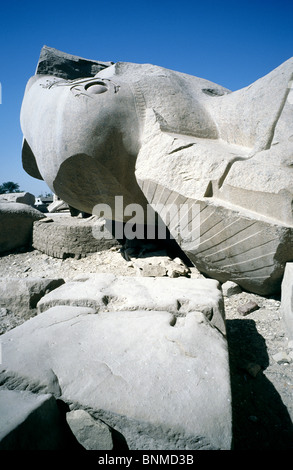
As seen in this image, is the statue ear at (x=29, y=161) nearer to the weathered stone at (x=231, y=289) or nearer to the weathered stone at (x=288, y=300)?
the weathered stone at (x=231, y=289)

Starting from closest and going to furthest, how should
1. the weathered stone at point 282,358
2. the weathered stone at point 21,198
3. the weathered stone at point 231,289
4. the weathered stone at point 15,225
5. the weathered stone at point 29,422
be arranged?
the weathered stone at point 29,422
the weathered stone at point 282,358
the weathered stone at point 231,289
the weathered stone at point 15,225
the weathered stone at point 21,198

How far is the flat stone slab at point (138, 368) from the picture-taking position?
0.70 metres


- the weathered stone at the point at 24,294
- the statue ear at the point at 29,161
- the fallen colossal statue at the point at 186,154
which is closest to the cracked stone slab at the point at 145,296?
the weathered stone at the point at 24,294

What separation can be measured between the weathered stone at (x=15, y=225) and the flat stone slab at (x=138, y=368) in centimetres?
234

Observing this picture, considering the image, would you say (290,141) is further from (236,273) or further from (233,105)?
(236,273)

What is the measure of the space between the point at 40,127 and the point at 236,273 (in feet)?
6.01

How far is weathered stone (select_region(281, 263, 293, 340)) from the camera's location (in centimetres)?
128

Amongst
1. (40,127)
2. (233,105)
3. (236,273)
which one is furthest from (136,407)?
(40,127)

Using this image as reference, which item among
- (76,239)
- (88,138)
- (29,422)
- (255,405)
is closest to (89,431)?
(29,422)

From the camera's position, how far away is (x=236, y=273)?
5.39ft

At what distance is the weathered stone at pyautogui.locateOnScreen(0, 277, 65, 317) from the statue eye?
1.39 meters

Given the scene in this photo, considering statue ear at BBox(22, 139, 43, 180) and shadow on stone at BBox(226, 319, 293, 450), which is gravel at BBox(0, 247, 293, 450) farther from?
statue ear at BBox(22, 139, 43, 180)

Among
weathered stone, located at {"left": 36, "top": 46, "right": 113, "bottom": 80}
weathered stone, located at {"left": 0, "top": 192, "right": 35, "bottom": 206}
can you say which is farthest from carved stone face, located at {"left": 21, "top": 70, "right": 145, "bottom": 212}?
weathered stone, located at {"left": 0, "top": 192, "right": 35, "bottom": 206}

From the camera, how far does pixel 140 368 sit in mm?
856
